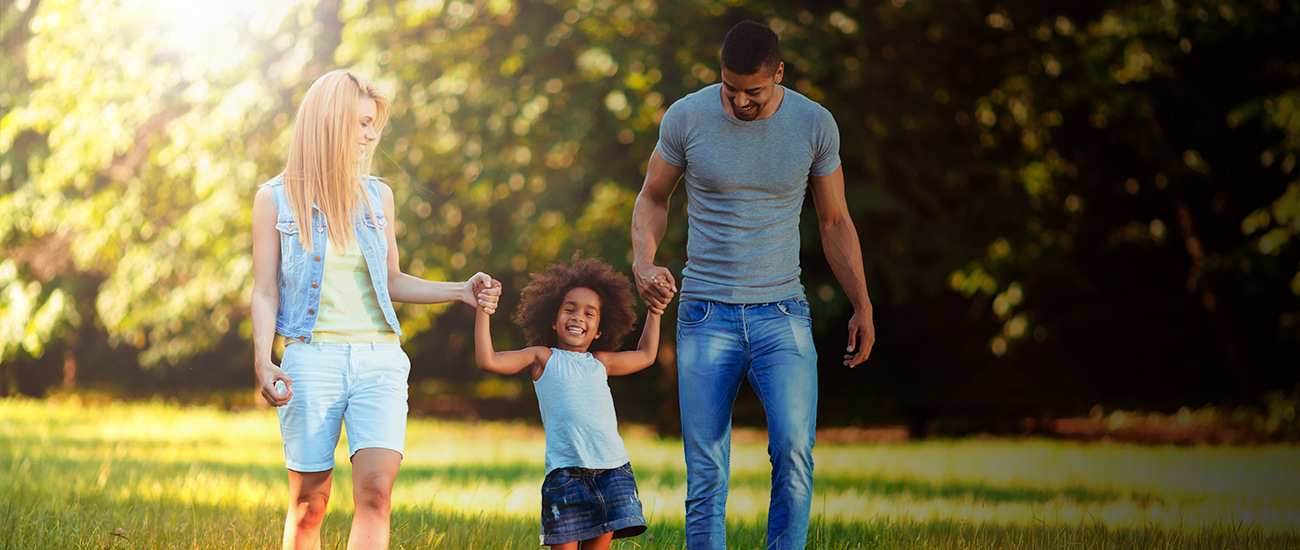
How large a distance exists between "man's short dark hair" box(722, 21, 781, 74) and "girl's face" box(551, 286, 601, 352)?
98 cm

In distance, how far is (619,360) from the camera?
12.4 ft

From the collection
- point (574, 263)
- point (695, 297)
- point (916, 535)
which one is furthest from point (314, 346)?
point (916, 535)

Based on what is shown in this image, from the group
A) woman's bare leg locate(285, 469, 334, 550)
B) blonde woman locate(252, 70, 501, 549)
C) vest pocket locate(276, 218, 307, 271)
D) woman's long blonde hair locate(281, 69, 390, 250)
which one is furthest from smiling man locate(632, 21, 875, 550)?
woman's bare leg locate(285, 469, 334, 550)

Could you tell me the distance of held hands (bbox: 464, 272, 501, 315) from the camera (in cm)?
347

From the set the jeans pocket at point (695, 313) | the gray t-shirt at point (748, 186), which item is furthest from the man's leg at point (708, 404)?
the gray t-shirt at point (748, 186)

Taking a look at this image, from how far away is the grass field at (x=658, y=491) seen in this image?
492 centimetres

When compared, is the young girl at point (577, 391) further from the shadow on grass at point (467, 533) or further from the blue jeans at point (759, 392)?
the shadow on grass at point (467, 533)

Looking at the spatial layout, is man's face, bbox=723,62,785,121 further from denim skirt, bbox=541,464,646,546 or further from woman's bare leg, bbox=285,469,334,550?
woman's bare leg, bbox=285,469,334,550

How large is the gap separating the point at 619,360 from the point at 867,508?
8.86ft

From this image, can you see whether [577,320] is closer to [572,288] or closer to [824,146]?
[572,288]

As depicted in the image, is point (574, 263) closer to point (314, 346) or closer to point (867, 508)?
point (314, 346)

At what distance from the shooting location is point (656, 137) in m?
9.23

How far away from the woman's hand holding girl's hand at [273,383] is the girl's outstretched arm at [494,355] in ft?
2.05

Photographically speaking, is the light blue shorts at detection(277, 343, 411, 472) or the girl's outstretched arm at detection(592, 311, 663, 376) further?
the girl's outstretched arm at detection(592, 311, 663, 376)
